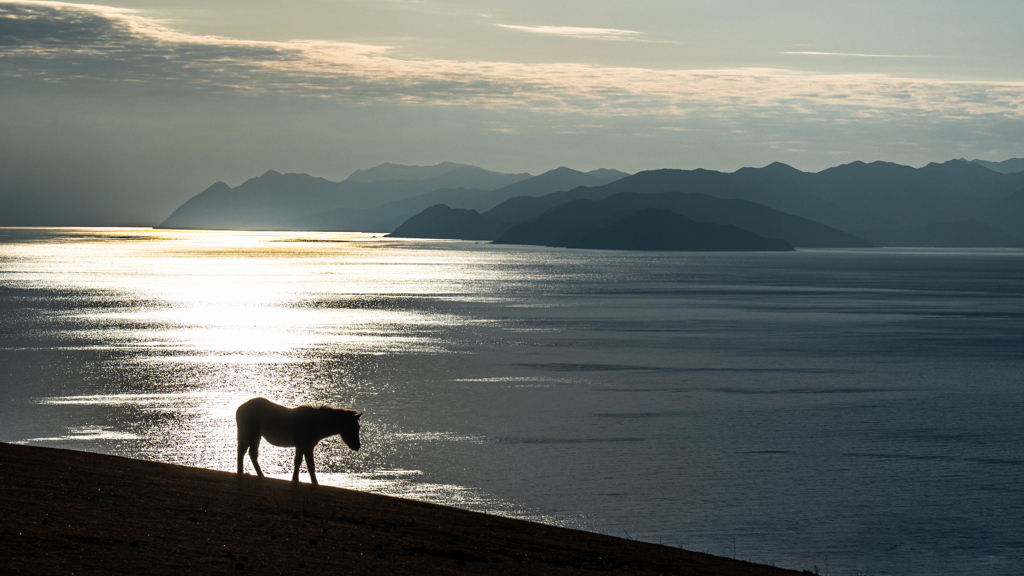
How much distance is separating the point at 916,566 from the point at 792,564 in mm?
2525

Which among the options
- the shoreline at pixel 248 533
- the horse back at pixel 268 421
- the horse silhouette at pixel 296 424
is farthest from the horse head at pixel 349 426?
the shoreline at pixel 248 533

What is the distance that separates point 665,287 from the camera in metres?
132

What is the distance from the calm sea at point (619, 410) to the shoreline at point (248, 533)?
446cm

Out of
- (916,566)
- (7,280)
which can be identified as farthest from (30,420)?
(7,280)

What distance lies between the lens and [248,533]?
43.0 ft

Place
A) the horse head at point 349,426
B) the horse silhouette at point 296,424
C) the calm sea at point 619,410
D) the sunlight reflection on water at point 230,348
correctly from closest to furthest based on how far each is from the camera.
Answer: the horse silhouette at point 296,424 → the horse head at point 349,426 → the calm sea at point 619,410 → the sunlight reflection on water at point 230,348

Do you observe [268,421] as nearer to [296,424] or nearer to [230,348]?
[296,424]

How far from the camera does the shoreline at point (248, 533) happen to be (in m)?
11.3

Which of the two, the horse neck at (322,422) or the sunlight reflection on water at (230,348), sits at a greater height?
the horse neck at (322,422)

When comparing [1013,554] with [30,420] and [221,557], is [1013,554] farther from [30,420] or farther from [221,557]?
[30,420]

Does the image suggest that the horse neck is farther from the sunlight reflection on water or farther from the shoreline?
the sunlight reflection on water

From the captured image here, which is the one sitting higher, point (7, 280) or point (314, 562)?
point (314, 562)

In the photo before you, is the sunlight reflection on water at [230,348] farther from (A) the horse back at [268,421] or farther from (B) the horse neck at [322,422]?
(A) the horse back at [268,421]

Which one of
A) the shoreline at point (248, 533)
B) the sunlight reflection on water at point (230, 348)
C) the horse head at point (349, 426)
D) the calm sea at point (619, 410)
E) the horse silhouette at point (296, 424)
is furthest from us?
the sunlight reflection on water at point (230, 348)
